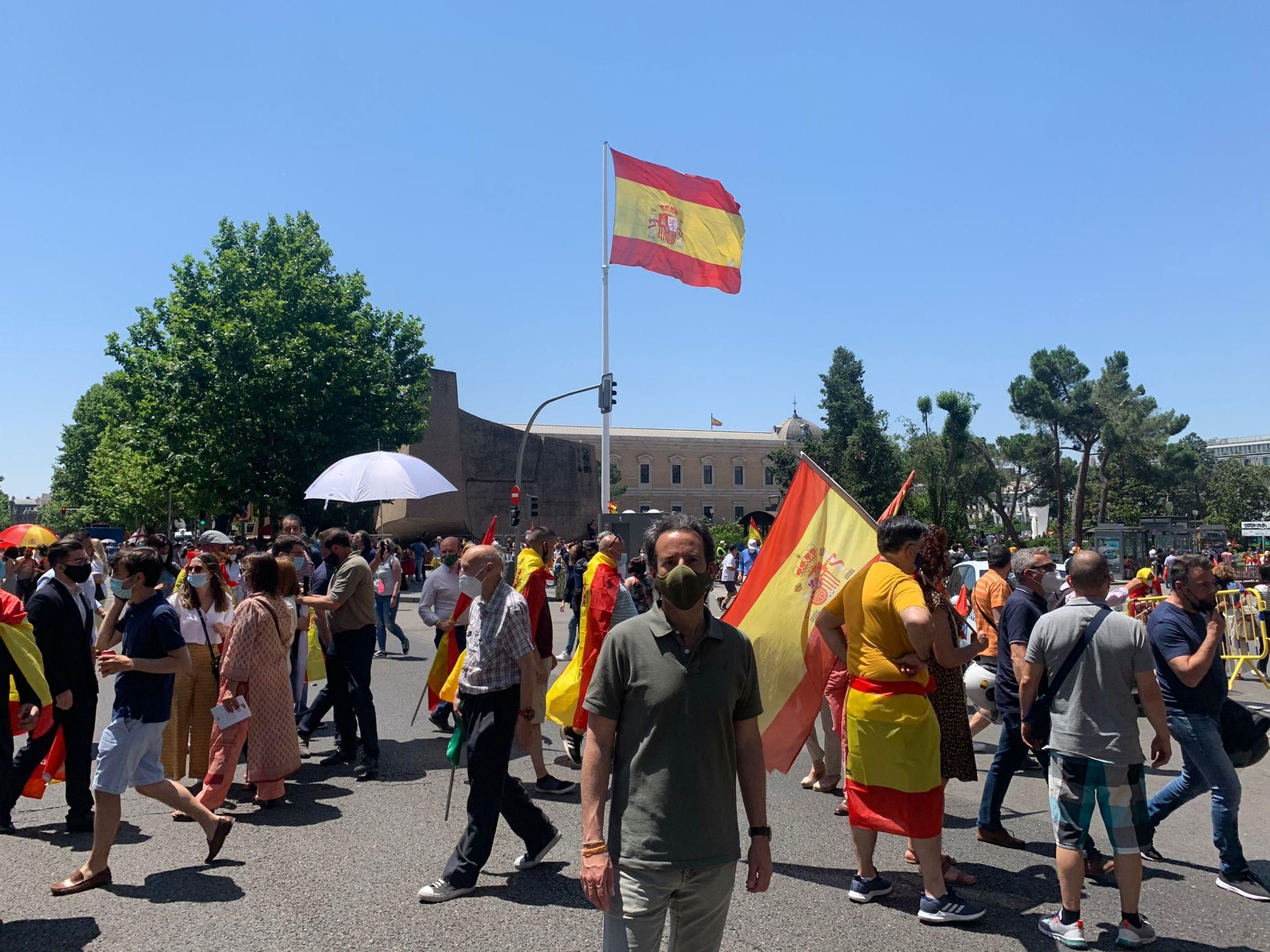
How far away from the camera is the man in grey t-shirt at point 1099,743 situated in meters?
4.06

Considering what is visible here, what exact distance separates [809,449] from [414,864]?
214 feet

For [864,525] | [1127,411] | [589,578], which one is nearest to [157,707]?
[589,578]

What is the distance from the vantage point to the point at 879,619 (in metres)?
4.31

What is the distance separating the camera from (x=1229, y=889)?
477 centimetres

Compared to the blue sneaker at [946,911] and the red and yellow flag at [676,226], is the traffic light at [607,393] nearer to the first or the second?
Answer: the red and yellow flag at [676,226]

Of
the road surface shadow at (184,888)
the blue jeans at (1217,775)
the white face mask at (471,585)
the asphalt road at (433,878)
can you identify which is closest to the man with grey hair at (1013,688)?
the asphalt road at (433,878)

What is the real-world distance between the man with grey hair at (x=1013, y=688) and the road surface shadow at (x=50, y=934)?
4.33 metres

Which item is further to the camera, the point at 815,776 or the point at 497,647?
the point at 815,776

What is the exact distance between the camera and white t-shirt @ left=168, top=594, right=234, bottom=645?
21.7ft

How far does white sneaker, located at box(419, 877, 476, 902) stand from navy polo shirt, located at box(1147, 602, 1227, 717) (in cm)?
341

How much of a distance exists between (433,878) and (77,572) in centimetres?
293

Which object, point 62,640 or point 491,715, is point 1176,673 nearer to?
point 491,715

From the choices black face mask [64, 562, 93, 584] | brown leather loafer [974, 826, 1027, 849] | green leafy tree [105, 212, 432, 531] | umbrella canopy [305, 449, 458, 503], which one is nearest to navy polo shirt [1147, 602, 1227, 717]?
brown leather loafer [974, 826, 1027, 849]

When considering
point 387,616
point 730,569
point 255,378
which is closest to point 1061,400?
point 730,569
